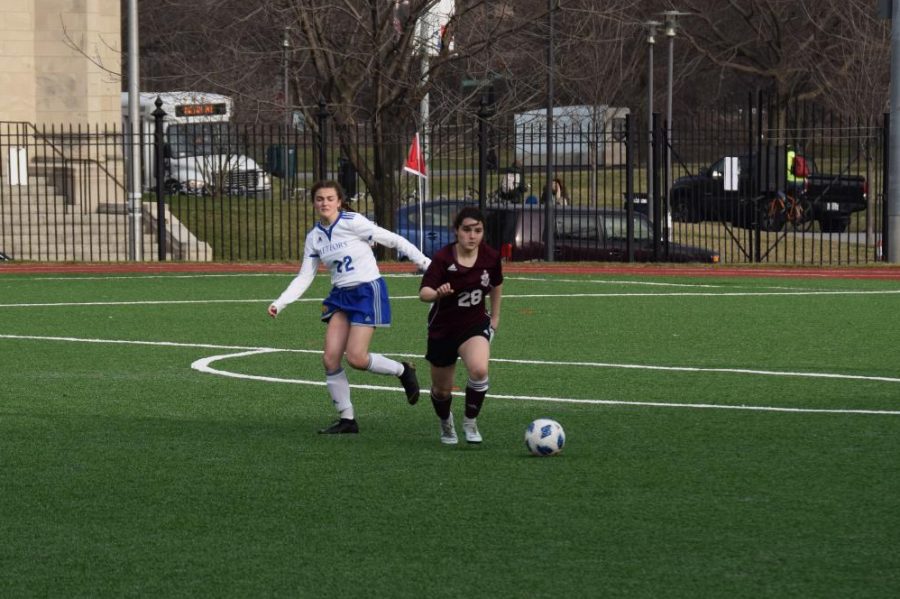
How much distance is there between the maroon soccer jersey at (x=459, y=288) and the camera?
357 inches

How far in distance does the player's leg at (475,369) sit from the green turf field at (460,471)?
0.26m

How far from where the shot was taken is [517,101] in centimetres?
3225

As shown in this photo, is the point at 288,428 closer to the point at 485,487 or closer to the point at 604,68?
the point at 485,487

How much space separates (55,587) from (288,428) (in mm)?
3929

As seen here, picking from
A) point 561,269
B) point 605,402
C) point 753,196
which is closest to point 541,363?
point 605,402

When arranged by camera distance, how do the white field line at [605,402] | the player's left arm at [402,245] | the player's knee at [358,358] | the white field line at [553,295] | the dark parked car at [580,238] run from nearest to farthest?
the player's left arm at [402,245], the player's knee at [358,358], the white field line at [605,402], the white field line at [553,295], the dark parked car at [580,238]

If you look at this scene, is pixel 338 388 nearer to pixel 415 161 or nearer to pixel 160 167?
pixel 415 161

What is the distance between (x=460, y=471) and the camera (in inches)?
335

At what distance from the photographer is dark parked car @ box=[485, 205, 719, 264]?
2728 centimetres

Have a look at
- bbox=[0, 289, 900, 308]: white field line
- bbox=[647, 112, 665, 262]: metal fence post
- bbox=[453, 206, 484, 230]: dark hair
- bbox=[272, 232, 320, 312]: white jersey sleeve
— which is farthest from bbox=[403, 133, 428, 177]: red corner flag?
bbox=[453, 206, 484, 230]: dark hair

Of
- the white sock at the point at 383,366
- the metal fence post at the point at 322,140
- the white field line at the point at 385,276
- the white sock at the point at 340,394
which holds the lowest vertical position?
the white sock at the point at 340,394

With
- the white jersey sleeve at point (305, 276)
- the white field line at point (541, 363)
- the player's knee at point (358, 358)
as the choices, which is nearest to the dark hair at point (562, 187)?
the white field line at point (541, 363)

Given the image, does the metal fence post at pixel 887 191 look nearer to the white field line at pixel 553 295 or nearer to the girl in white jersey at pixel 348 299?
the white field line at pixel 553 295

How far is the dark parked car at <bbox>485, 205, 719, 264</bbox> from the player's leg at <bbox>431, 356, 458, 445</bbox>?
1778 centimetres
